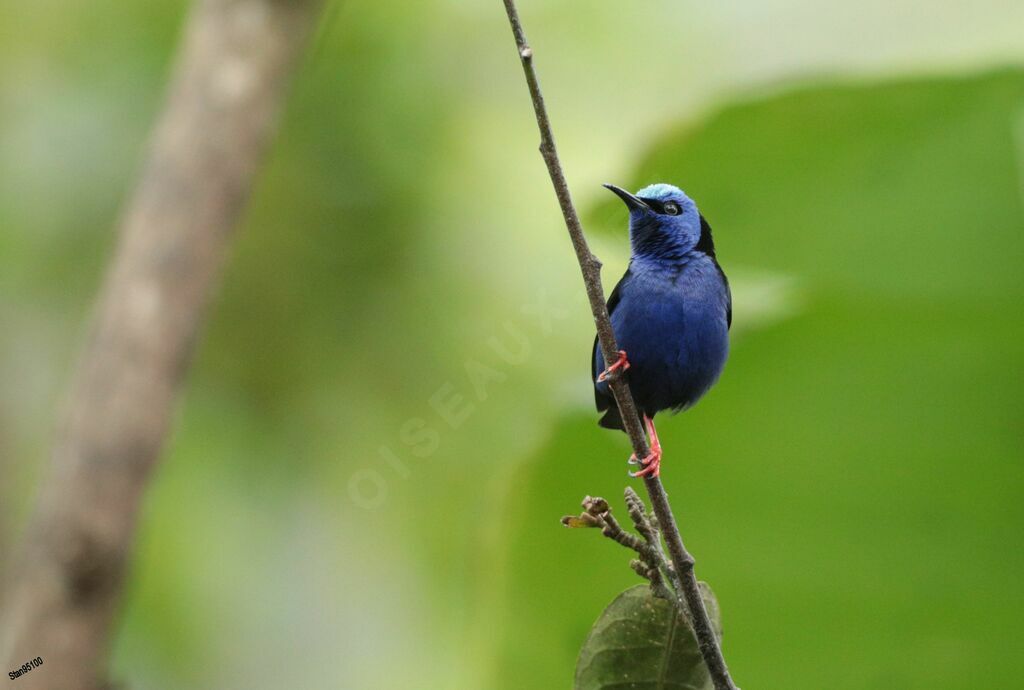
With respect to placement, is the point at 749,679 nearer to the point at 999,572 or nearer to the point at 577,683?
the point at 999,572

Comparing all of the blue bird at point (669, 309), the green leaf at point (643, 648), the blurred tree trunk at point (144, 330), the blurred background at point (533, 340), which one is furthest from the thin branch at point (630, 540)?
the blurred tree trunk at point (144, 330)

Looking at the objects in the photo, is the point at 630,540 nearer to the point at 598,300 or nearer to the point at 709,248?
the point at 598,300

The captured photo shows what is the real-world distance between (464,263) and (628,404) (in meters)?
3.49

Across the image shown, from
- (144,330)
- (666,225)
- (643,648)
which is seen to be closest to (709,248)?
(666,225)

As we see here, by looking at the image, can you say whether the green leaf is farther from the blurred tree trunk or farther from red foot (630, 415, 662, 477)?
the blurred tree trunk

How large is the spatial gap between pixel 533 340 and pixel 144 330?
55.9 inches

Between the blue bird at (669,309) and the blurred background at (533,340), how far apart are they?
6cm

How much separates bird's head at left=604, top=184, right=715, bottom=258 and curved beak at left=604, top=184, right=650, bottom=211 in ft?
0.05

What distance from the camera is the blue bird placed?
88.8 inches

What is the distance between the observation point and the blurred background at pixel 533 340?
214cm

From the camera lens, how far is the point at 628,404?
160cm

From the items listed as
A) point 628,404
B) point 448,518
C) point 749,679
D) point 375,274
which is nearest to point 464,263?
point 375,274

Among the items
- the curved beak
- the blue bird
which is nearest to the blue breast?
the blue bird

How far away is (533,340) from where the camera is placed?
418 centimetres
